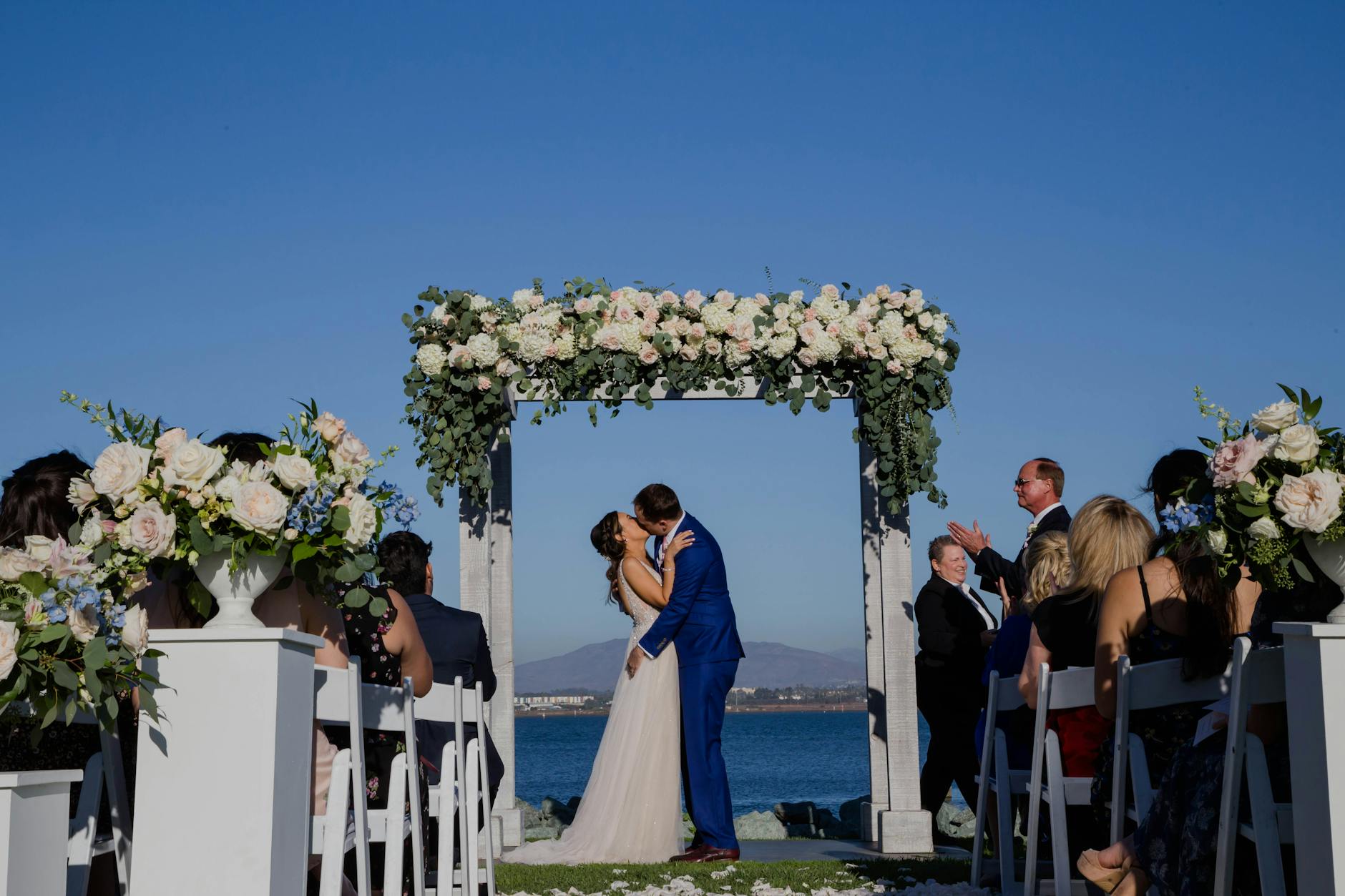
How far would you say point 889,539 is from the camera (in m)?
7.57

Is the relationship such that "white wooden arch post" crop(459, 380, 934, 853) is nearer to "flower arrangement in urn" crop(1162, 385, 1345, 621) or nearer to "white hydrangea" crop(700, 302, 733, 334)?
"white hydrangea" crop(700, 302, 733, 334)

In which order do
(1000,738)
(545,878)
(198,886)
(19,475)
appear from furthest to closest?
(545,878)
(1000,738)
(19,475)
(198,886)

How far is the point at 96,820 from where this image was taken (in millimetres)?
3477

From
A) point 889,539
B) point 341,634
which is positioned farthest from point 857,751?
point 341,634

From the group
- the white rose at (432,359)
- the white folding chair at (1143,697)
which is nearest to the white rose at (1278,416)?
the white folding chair at (1143,697)

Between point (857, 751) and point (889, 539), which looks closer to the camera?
point (889, 539)

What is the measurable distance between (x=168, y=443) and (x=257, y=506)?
29 centimetres

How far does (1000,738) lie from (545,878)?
2.42 meters

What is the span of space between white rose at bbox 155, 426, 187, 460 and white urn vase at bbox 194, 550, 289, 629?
9.9 inches

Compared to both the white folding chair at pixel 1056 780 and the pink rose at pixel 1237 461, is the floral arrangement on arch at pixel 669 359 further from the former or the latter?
the pink rose at pixel 1237 461

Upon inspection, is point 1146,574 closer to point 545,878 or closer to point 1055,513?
point 1055,513

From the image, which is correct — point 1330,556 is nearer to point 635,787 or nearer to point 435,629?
point 435,629

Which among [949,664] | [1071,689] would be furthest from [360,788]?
[949,664]

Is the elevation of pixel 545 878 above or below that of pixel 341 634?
below
